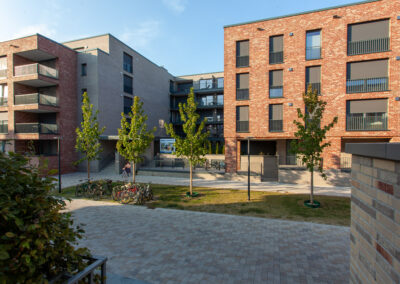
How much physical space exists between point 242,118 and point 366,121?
9111 mm

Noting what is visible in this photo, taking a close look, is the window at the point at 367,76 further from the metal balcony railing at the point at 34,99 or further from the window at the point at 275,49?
the metal balcony railing at the point at 34,99

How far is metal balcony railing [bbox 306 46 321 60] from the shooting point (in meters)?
16.4

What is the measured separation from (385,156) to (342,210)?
921 centimetres

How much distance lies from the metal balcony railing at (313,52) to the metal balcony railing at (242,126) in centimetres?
711

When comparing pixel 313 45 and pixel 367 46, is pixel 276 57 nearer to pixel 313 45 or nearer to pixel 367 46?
pixel 313 45

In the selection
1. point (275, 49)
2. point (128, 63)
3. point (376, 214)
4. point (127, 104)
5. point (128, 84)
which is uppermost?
point (128, 63)

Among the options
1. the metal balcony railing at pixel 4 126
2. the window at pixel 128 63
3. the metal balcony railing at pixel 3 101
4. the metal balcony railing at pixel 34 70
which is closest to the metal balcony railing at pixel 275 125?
the window at pixel 128 63

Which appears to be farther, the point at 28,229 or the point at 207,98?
the point at 207,98

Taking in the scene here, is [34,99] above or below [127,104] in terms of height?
below

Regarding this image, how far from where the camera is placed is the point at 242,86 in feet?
61.0

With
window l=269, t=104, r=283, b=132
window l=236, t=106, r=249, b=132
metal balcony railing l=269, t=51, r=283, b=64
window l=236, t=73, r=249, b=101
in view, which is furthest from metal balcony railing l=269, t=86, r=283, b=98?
window l=236, t=106, r=249, b=132

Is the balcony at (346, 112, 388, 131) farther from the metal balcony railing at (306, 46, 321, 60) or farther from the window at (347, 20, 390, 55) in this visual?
the metal balcony railing at (306, 46, 321, 60)

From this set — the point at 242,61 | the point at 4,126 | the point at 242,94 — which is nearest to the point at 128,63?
the point at 4,126

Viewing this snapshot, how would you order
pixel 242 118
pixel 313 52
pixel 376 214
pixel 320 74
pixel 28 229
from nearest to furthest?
pixel 28 229, pixel 376 214, pixel 320 74, pixel 313 52, pixel 242 118
